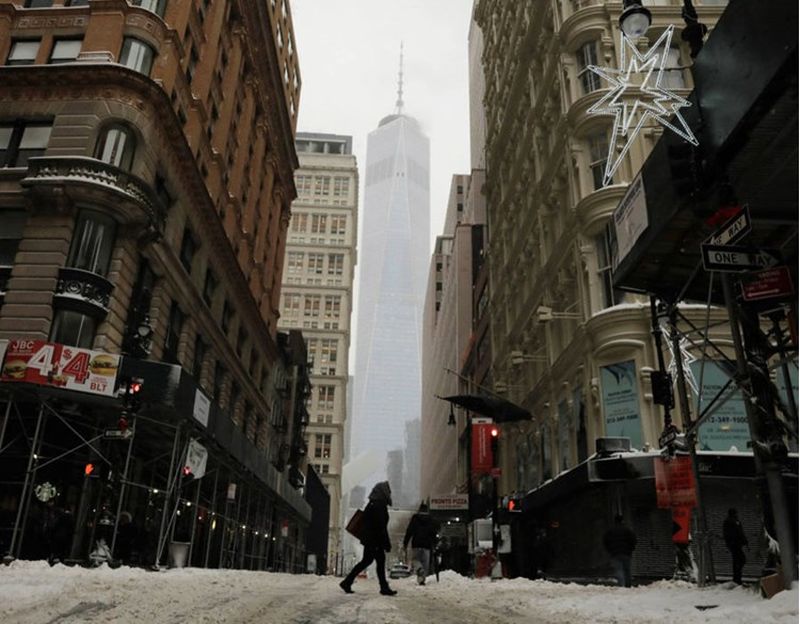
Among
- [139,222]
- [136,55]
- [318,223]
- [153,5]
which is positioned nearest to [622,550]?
[139,222]

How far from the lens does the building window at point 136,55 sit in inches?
1040

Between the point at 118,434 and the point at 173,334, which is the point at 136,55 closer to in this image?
the point at 173,334

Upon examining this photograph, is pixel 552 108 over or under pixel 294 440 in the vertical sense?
over

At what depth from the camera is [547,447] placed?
1129 inches

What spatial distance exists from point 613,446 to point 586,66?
1645 centimetres

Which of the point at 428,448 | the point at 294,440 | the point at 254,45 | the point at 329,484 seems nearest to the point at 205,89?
the point at 254,45

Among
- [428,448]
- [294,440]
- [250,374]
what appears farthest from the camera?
[428,448]

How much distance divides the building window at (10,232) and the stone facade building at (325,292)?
76.3m

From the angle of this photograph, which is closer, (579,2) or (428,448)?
(579,2)

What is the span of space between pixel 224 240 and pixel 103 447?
16.4 metres

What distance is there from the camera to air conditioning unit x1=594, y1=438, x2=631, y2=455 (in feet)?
64.6

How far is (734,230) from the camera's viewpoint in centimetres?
742

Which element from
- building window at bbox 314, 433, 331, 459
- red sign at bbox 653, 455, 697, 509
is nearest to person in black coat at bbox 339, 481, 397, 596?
red sign at bbox 653, 455, 697, 509

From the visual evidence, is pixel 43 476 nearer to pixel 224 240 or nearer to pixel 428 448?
pixel 224 240
